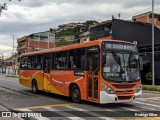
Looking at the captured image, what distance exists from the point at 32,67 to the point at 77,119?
442 inches

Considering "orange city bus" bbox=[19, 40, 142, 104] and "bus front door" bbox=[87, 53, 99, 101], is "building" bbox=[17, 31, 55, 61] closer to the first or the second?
"orange city bus" bbox=[19, 40, 142, 104]

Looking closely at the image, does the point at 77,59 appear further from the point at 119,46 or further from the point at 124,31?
the point at 124,31

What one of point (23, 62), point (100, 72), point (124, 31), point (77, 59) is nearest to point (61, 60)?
point (77, 59)

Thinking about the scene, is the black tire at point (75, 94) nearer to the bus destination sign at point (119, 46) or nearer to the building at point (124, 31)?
the bus destination sign at point (119, 46)

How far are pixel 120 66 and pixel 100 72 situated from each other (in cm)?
94

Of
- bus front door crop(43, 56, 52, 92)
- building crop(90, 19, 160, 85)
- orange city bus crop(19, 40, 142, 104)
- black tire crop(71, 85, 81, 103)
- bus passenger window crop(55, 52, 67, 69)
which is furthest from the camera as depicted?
building crop(90, 19, 160, 85)

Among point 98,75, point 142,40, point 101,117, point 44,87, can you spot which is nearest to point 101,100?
point 98,75

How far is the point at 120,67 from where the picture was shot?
13594mm

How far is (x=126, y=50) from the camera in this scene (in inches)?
556

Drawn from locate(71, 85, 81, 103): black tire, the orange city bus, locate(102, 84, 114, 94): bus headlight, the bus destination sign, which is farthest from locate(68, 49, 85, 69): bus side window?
locate(102, 84, 114, 94): bus headlight

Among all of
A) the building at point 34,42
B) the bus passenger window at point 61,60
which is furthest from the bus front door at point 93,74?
the building at point 34,42

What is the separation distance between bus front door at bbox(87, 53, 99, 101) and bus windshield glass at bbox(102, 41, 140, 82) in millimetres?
482

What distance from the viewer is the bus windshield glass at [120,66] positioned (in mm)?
13398

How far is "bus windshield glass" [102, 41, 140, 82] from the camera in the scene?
44.0 ft
